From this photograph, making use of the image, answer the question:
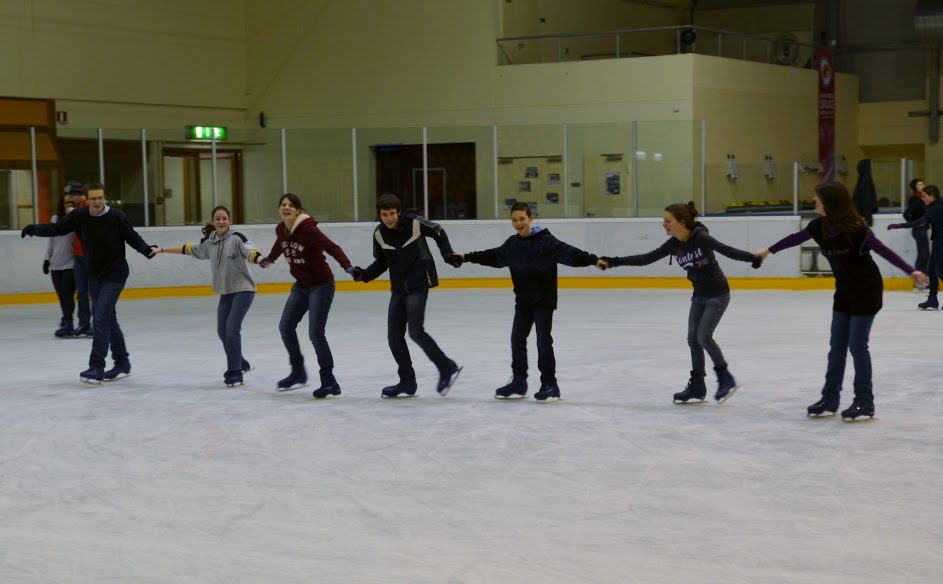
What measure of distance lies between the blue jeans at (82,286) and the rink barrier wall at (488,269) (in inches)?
182

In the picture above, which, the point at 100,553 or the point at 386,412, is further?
the point at 386,412

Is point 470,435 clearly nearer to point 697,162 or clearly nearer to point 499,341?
point 499,341

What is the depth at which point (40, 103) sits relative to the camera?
21.3 metres

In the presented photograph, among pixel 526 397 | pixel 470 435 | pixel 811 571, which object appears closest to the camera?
pixel 811 571

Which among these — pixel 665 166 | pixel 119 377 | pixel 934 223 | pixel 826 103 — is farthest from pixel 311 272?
pixel 826 103

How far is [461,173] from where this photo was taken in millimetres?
19359

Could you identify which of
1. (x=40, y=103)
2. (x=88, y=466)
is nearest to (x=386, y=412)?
(x=88, y=466)

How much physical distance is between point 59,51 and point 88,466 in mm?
16797

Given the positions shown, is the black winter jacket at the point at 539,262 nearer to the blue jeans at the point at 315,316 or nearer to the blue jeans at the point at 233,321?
the blue jeans at the point at 315,316

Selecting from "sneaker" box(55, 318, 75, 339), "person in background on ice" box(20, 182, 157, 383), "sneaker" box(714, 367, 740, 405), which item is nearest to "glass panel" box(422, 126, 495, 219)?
"sneaker" box(55, 318, 75, 339)

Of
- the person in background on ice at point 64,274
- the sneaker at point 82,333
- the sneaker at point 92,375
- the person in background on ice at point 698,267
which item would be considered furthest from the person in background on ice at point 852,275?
the person in background on ice at point 64,274

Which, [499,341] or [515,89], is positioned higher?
[515,89]

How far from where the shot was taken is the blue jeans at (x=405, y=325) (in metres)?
8.38

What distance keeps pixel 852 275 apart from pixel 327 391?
11.4 feet
